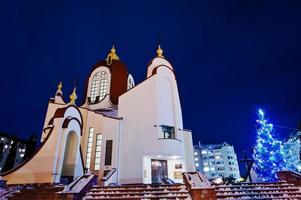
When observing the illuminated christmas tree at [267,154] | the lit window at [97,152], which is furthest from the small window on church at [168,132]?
the illuminated christmas tree at [267,154]

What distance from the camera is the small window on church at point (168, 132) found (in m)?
16.2

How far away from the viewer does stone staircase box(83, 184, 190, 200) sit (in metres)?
7.74

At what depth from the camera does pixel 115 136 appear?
17.0 metres

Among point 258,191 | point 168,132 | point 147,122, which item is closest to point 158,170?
point 168,132

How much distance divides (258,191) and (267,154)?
8698 mm

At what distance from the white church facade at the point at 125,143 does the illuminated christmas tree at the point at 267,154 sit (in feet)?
18.1

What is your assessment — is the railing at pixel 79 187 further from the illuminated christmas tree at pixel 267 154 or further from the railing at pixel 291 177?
the illuminated christmas tree at pixel 267 154

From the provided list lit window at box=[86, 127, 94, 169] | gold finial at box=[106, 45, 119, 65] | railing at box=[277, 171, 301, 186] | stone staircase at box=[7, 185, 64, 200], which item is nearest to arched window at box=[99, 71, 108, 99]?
gold finial at box=[106, 45, 119, 65]

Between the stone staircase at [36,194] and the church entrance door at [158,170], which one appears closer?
the stone staircase at [36,194]

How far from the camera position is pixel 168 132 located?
54.2ft

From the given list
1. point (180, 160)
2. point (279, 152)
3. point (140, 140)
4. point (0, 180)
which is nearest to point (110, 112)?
point (140, 140)

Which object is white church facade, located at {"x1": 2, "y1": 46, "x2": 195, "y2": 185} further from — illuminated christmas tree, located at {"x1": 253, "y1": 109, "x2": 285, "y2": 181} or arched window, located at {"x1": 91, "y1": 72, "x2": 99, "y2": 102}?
arched window, located at {"x1": 91, "y1": 72, "x2": 99, "y2": 102}

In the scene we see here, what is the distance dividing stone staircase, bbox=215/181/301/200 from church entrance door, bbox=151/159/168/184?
793cm

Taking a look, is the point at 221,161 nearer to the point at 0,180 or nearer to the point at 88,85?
the point at 88,85
